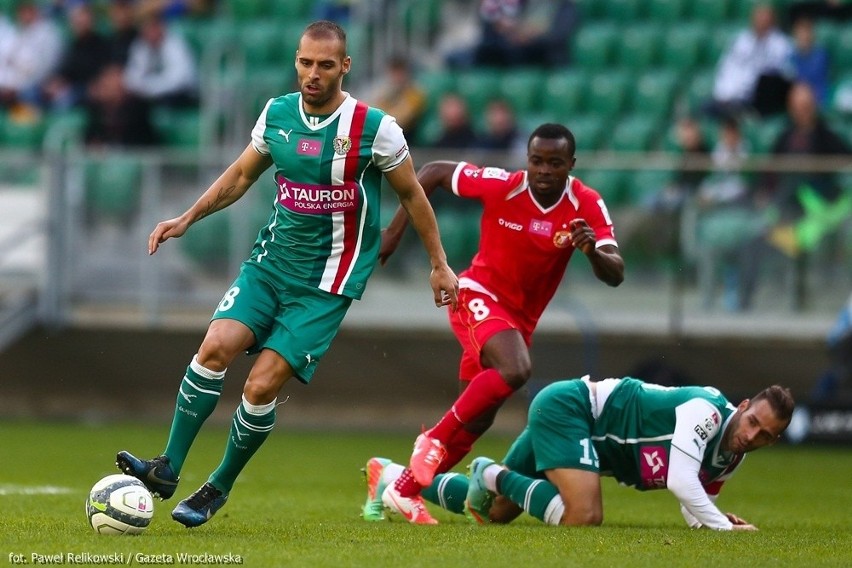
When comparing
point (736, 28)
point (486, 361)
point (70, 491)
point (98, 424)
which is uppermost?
point (736, 28)

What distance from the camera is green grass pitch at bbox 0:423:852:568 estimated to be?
6070 millimetres

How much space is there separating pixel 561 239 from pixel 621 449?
123 cm

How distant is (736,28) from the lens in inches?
660

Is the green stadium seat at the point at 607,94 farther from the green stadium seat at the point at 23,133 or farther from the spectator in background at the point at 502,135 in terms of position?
the green stadium seat at the point at 23,133

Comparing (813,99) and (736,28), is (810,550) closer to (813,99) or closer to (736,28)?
(813,99)

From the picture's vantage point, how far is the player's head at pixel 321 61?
22.4 feet

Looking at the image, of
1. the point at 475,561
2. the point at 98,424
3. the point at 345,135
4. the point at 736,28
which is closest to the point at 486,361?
the point at 345,135

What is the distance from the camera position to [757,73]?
49.8 ft

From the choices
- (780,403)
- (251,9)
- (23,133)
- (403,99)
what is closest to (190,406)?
(780,403)

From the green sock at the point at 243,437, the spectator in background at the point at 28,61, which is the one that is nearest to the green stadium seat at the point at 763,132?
the spectator in background at the point at 28,61

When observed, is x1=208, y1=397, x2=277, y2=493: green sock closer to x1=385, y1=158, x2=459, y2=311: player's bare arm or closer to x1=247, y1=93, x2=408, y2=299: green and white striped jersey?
x1=247, y1=93, x2=408, y2=299: green and white striped jersey

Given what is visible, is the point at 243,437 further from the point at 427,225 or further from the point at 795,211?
the point at 795,211

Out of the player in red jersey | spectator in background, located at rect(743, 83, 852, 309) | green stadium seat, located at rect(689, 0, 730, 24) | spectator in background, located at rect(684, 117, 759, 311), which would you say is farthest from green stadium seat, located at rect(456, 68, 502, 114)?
the player in red jersey

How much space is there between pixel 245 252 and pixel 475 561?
8521mm
